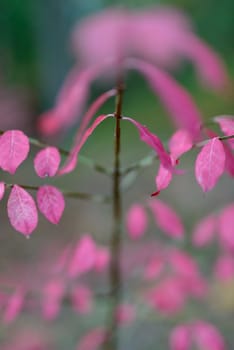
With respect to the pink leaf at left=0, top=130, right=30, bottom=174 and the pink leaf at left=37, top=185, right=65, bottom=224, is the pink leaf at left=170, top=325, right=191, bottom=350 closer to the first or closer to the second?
the pink leaf at left=37, top=185, right=65, bottom=224

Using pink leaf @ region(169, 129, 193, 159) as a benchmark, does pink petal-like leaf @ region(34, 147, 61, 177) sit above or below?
below

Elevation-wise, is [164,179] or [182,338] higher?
[164,179]

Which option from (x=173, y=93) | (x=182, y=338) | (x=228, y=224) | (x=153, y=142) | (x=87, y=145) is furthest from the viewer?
(x=87, y=145)

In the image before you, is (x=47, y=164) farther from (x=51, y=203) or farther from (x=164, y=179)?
(x=164, y=179)

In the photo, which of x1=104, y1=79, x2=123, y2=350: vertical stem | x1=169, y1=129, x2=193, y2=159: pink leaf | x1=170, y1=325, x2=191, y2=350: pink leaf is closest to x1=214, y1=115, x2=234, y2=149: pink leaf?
x1=169, y1=129, x2=193, y2=159: pink leaf

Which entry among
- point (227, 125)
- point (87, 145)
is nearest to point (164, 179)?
point (227, 125)

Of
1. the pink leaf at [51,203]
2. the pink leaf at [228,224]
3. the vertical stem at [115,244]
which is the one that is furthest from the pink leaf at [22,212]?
the pink leaf at [228,224]

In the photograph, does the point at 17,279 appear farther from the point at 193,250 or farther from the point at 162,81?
the point at 162,81
